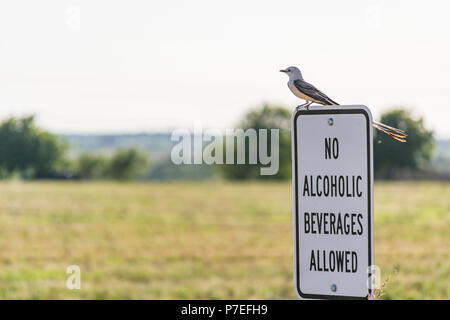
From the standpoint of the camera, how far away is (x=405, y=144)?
629 centimetres

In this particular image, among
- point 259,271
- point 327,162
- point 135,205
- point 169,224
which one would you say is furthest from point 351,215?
point 135,205

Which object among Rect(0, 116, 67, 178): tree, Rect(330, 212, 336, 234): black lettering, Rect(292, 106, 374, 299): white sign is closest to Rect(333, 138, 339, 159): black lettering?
Rect(292, 106, 374, 299): white sign

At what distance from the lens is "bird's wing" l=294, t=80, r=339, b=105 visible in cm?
399

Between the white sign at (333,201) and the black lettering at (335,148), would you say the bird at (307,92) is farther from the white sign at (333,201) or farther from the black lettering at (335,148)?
the black lettering at (335,148)

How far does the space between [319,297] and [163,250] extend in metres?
19.4

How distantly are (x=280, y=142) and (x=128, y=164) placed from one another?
81.2ft

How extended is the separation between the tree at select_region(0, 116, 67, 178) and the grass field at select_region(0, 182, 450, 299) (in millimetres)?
2466

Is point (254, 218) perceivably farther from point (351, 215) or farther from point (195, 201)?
point (351, 215)

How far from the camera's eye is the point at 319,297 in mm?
3908

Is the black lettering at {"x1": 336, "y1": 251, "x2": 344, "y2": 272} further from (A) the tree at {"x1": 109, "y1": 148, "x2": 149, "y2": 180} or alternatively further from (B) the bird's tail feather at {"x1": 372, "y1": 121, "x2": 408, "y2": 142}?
(A) the tree at {"x1": 109, "y1": 148, "x2": 149, "y2": 180}

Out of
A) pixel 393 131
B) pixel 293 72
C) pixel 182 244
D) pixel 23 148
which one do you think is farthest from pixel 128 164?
pixel 393 131

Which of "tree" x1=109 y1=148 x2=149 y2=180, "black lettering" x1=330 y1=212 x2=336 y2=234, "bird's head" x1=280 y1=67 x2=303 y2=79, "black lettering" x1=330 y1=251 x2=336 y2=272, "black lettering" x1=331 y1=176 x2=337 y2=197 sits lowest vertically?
"black lettering" x1=330 y1=251 x2=336 y2=272

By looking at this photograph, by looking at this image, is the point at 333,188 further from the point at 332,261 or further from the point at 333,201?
the point at 332,261

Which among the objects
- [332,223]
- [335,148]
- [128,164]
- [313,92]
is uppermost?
[128,164]
